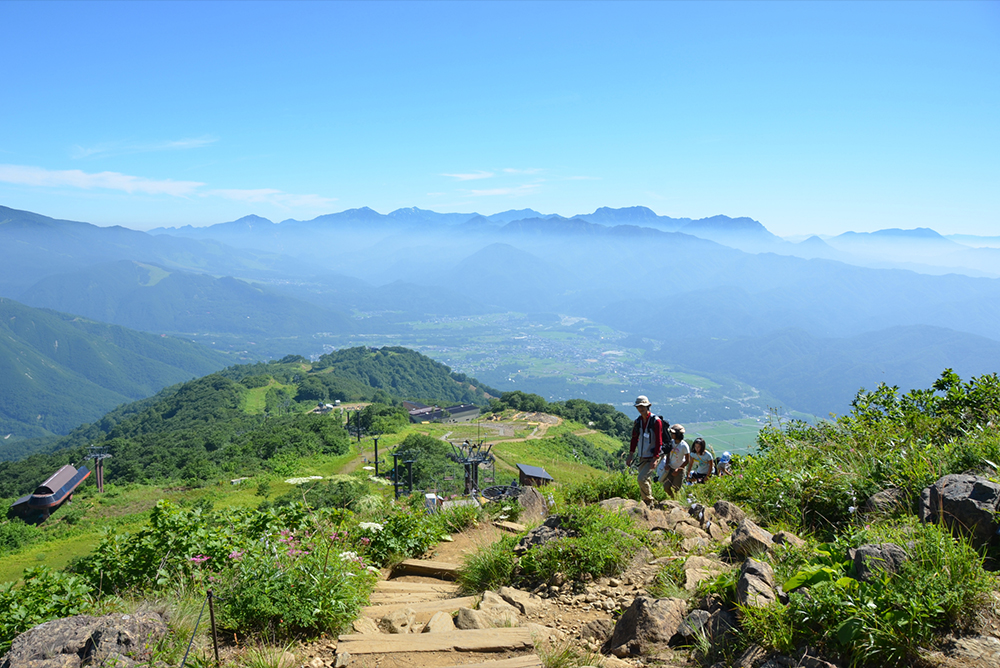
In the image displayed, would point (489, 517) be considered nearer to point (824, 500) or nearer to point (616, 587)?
point (616, 587)

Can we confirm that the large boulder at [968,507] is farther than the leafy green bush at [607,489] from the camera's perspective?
No

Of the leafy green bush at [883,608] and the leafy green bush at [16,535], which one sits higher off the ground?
the leafy green bush at [883,608]

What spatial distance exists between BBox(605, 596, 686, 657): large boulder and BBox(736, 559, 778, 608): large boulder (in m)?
0.55

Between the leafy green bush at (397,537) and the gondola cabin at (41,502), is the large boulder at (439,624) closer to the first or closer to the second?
the leafy green bush at (397,537)

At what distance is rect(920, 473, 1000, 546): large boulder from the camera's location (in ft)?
13.8

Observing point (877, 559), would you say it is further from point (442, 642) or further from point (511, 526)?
point (511, 526)

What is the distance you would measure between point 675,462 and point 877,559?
5612mm

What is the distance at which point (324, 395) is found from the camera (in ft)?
302

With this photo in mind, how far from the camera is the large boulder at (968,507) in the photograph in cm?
421

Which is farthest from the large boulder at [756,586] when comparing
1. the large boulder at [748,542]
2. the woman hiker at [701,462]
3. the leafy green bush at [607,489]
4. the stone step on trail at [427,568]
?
the woman hiker at [701,462]

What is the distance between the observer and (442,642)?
4.24 m

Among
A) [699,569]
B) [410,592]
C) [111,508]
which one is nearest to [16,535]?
[111,508]

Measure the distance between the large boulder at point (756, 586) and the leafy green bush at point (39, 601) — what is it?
5307 mm

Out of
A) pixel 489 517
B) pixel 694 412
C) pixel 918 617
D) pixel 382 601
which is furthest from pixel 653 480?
pixel 694 412
